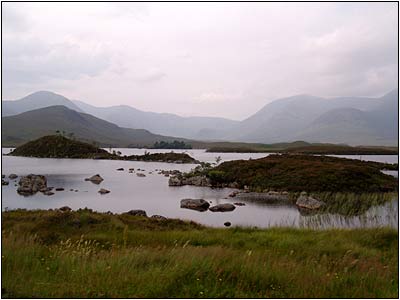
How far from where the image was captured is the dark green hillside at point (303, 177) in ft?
178

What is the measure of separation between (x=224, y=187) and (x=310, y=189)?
48.7ft

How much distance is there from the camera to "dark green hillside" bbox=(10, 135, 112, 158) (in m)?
157

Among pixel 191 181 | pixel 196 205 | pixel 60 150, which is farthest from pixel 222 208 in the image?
pixel 60 150

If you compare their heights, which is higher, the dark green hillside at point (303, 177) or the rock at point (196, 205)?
the dark green hillside at point (303, 177)

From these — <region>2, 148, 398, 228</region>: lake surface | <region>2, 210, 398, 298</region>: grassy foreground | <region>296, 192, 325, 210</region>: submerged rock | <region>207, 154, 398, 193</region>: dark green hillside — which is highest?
<region>2, 210, 398, 298</region>: grassy foreground

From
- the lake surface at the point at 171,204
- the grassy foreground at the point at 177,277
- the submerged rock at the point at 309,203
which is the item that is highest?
the grassy foreground at the point at 177,277

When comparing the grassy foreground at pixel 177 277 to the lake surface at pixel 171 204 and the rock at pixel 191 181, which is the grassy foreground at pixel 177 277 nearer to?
the lake surface at pixel 171 204

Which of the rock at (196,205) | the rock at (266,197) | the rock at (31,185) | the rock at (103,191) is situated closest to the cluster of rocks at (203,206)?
the rock at (196,205)

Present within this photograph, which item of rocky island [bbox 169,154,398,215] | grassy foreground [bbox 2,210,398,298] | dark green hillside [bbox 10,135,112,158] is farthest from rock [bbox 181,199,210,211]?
dark green hillside [bbox 10,135,112,158]

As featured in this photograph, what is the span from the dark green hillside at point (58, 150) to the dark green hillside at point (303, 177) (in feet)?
325

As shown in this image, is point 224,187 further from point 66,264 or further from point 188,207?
point 66,264

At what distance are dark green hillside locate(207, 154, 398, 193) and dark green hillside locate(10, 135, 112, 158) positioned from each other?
99.1 m

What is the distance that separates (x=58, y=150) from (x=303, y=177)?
5024 inches

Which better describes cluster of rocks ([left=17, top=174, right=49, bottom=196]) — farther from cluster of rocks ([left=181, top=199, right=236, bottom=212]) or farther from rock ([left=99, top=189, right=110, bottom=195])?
cluster of rocks ([left=181, top=199, right=236, bottom=212])
